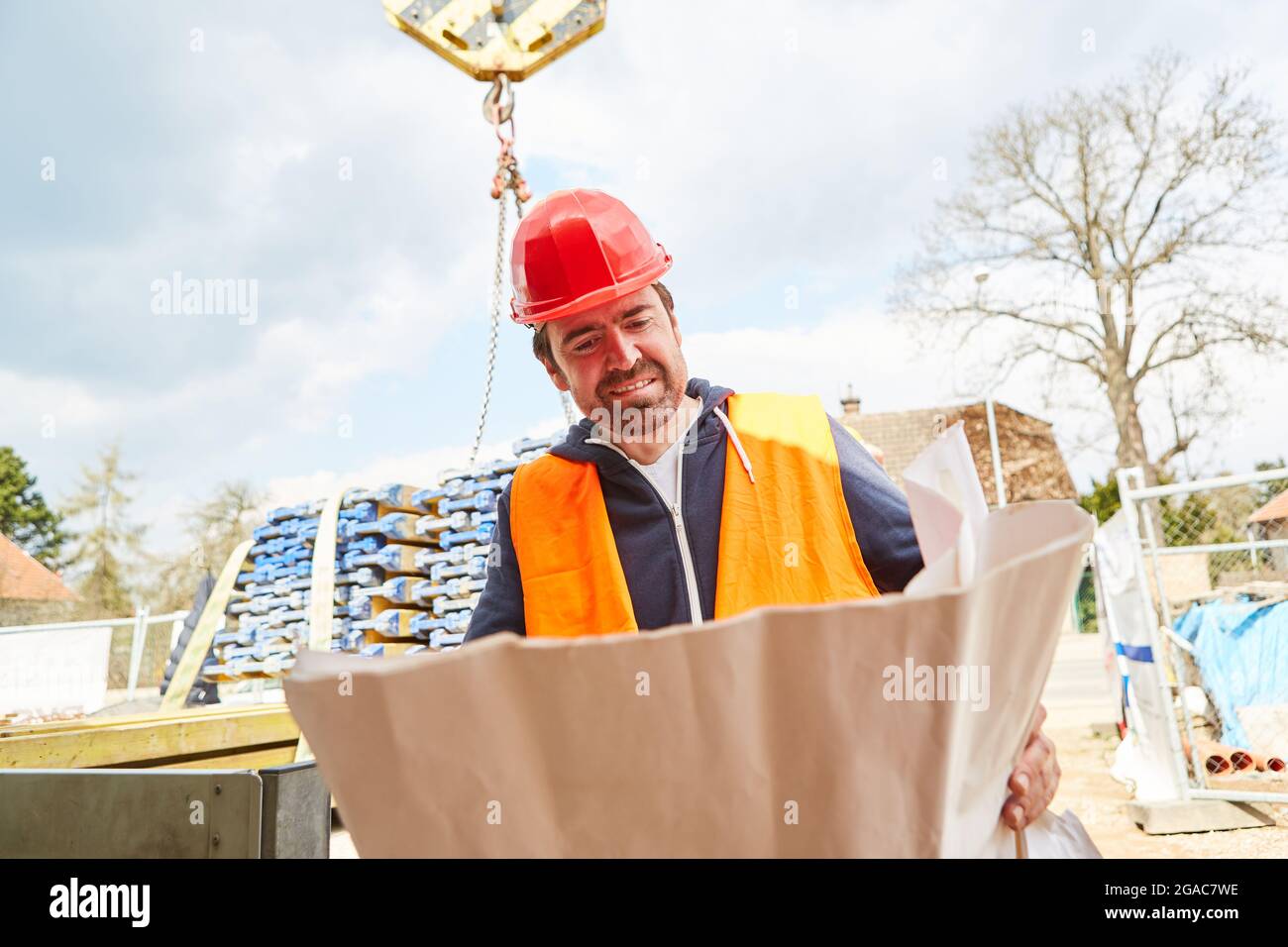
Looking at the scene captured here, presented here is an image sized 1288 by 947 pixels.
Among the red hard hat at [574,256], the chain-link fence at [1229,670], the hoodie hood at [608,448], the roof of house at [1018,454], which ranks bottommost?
the chain-link fence at [1229,670]

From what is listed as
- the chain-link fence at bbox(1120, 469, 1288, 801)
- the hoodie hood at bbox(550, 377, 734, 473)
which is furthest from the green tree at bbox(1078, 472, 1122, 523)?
the hoodie hood at bbox(550, 377, 734, 473)

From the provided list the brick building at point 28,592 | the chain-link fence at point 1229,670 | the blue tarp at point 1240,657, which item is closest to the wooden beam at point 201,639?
the chain-link fence at point 1229,670

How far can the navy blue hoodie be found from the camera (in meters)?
1.73

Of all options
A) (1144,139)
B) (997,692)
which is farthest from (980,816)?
(1144,139)

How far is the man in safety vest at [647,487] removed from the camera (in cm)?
174

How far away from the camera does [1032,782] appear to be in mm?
849

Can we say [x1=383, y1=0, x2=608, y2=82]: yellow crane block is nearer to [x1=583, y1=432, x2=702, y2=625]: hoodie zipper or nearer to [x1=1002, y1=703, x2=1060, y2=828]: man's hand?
[x1=583, y1=432, x2=702, y2=625]: hoodie zipper

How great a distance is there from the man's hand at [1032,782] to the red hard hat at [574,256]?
116 cm

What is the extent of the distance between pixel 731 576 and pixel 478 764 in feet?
4.01

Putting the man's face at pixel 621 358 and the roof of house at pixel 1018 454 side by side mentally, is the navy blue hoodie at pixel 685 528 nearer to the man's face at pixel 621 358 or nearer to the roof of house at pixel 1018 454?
the man's face at pixel 621 358

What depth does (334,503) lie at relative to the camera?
6.41 metres

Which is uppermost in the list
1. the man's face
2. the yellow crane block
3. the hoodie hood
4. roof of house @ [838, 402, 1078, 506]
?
roof of house @ [838, 402, 1078, 506]

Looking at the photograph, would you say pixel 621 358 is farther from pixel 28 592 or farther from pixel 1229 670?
pixel 28 592
